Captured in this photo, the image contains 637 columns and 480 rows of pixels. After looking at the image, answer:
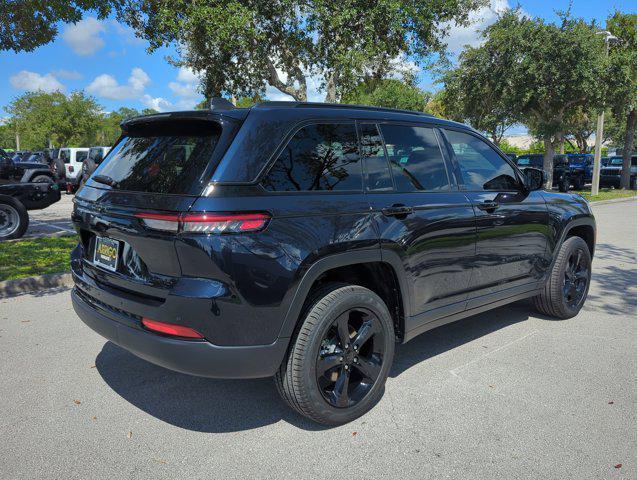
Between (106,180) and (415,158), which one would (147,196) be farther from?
(415,158)

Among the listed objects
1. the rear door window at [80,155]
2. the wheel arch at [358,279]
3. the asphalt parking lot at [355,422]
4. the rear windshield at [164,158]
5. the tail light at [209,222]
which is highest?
the rear door window at [80,155]

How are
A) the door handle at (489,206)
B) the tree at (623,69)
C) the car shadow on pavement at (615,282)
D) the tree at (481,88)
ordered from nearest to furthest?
the door handle at (489,206) < the car shadow on pavement at (615,282) < the tree at (623,69) < the tree at (481,88)

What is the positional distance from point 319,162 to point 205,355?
1.25 m

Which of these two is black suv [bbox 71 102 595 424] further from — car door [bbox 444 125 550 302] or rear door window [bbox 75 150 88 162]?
rear door window [bbox 75 150 88 162]

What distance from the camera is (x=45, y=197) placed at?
34.7 ft

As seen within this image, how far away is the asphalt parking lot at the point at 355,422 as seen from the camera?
8.63ft

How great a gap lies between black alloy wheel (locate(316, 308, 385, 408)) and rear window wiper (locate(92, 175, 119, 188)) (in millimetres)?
1573

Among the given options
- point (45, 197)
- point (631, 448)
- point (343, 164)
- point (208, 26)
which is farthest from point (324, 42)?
point (631, 448)

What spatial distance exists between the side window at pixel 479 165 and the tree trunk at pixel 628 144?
24381mm

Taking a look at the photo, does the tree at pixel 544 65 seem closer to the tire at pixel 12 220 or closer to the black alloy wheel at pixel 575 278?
the black alloy wheel at pixel 575 278

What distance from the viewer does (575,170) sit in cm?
2619

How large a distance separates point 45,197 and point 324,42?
7946 millimetres

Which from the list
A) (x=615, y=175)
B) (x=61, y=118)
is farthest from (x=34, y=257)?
(x=61, y=118)

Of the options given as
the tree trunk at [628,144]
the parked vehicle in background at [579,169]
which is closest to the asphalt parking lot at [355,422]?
the tree trunk at [628,144]
